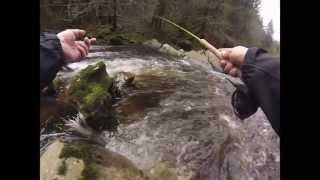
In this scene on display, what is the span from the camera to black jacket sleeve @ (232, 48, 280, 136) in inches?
91.7

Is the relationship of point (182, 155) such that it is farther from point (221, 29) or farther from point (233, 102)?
point (221, 29)

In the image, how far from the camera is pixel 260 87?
2332 millimetres

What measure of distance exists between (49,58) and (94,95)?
0.24 metres

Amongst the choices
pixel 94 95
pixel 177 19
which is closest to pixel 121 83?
pixel 94 95

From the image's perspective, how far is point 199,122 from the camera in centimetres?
231

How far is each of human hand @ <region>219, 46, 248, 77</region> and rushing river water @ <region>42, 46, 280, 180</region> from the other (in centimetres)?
5

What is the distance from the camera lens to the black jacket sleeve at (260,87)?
2330mm

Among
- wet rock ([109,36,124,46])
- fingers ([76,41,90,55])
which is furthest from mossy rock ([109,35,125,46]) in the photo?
fingers ([76,41,90,55])

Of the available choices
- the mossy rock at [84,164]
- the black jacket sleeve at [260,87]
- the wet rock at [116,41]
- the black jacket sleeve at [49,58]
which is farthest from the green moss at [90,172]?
the black jacket sleeve at [260,87]

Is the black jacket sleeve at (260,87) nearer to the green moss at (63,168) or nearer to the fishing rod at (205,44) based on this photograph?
the fishing rod at (205,44)

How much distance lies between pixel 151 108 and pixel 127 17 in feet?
1.29

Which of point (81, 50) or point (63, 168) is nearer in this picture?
point (63, 168)

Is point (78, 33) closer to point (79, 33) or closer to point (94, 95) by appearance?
point (79, 33)
